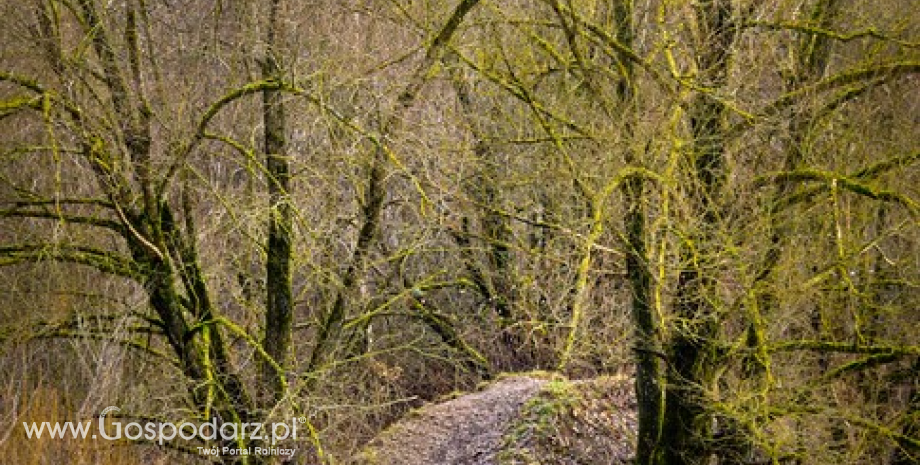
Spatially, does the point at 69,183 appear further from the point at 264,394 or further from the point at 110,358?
the point at 264,394

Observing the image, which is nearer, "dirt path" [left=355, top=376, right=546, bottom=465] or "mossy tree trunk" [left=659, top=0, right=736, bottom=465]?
"mossy tree trunk" [left=659, top=0, right=736, bottom=465]

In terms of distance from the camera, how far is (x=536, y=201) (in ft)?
32.1

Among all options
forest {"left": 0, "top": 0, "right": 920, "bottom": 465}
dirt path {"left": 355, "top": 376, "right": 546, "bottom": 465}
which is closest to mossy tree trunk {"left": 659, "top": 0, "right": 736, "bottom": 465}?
forest {"left": 0, "top": 0, "right": 920, "bottom": 465}

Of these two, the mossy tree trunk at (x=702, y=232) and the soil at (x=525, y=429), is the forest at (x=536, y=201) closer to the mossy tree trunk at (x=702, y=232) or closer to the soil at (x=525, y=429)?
the mossy tree trunk at (x=702, y=232)

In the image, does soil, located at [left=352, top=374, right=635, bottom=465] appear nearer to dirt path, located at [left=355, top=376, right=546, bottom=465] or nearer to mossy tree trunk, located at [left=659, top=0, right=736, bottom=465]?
dirt path, located at [left=355, top=376, right=546, bottom=465]

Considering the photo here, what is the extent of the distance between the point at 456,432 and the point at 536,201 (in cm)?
230

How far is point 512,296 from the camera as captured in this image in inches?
492

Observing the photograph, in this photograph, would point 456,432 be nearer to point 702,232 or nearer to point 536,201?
point 536,201

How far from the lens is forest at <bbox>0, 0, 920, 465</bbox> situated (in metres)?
6.98

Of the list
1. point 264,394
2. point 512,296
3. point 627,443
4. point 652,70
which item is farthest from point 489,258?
point 652,70

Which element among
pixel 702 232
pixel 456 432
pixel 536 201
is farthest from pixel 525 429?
pixel 702 232

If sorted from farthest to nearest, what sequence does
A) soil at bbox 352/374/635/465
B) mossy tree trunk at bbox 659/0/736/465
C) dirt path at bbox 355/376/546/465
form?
dirt path at bbox 355/376/546/465
soil at bbox 352/374/635/465
mossy tree trunk at bbox 659/0/736/465

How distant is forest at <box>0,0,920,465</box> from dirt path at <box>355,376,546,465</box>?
1593 millimetres

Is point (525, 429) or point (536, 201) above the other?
point (536, 201)
